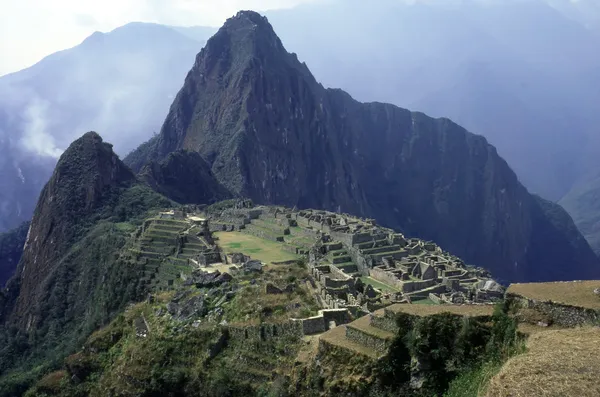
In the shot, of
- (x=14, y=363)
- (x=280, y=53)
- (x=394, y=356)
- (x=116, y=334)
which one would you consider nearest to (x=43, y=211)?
(x=14, y=363)

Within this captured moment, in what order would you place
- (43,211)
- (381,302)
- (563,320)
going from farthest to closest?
(43,211), (381,302), (563,320)

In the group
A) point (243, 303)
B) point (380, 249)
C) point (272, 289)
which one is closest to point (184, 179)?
point (380, 249)

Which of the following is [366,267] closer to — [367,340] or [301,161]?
[367,340]

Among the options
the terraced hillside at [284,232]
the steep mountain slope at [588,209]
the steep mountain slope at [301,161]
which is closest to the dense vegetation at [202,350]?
the terraced hillside at [284,232]

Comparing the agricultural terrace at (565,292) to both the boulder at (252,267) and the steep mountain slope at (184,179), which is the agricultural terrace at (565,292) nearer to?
the boulder at (252,267)

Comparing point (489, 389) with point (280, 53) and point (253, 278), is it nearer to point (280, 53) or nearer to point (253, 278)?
point (253, 278)

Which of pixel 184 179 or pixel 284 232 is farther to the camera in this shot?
pixel 184 179
